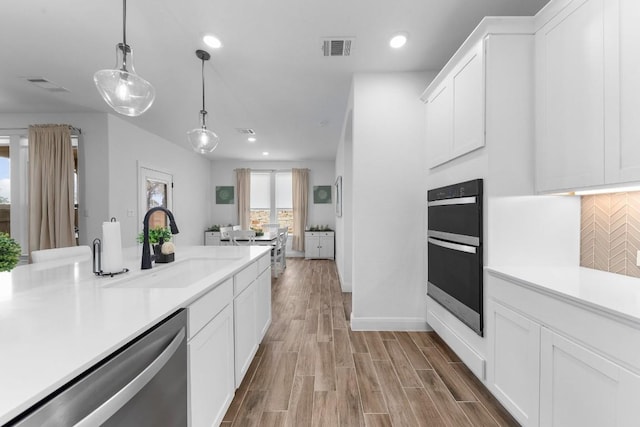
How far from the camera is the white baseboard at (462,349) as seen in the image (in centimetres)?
176

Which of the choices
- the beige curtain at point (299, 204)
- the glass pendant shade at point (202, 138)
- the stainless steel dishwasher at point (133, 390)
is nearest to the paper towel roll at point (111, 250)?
the stainless steel dishwasher at point (133, 390)

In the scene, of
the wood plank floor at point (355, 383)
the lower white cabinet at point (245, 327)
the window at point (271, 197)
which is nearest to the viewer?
the wood plank floor at point (355, 383)

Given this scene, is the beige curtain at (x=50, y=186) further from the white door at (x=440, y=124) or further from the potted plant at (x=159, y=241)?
the white door at (x=440, y=124)

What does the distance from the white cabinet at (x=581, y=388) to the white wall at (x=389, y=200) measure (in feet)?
4.92

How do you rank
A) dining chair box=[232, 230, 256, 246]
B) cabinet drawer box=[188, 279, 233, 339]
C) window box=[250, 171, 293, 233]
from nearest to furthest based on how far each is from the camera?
cabinet drawer box=[188, 279, 233, 339], dining chair box=[232, 230, 256, 246], window box=[250, 171, 293, 233]

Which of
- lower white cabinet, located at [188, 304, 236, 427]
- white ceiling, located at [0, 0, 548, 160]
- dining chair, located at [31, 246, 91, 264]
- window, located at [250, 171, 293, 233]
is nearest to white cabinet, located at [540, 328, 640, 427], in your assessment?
lower white cabinet, located at [188, 304, 236, 427]

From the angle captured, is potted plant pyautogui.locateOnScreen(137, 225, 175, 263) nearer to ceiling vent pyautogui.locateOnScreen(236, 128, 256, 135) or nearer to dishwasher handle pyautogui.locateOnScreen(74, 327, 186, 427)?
dishwasher handle pyautogui.locateOnScreen(74, 327, 186, 427)

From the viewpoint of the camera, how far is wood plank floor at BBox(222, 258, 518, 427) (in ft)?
5.30

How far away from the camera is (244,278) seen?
6.24 feet

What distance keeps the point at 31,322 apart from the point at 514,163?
2.37 metres

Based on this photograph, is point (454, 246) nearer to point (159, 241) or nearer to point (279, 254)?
point (159, 241)

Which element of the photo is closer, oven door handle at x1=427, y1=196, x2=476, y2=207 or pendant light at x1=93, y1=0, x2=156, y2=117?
pendant light at x1=93, y1=0, x2=156, y2=117

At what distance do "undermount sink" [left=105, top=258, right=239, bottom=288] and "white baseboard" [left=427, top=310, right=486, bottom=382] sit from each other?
1774mm

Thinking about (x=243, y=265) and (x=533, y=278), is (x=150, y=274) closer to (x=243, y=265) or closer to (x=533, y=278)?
(x=243, y=265)
